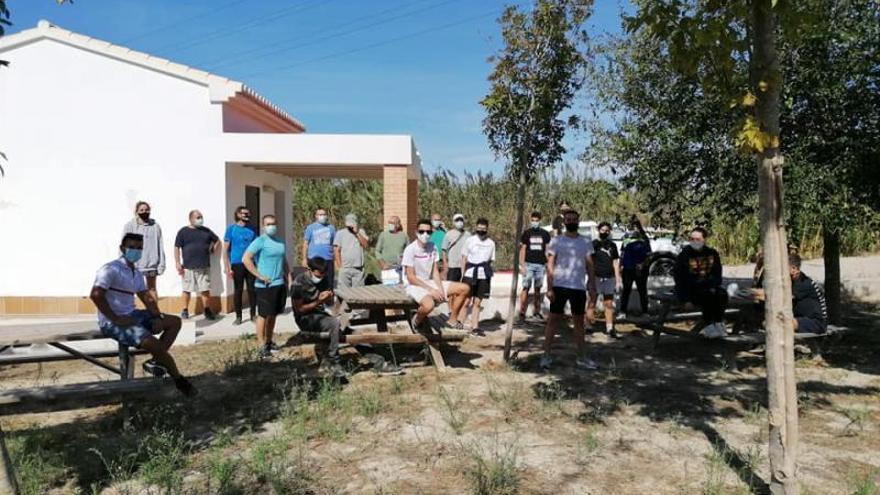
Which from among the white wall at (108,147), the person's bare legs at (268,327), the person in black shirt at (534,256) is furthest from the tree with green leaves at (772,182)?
the white wall at (108,147)

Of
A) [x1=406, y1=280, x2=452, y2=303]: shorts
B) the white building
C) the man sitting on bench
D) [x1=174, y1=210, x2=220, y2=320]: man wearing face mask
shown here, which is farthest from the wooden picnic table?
the white building

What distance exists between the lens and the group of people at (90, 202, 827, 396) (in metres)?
5.81

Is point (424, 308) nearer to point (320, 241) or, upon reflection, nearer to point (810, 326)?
point (320, 241)

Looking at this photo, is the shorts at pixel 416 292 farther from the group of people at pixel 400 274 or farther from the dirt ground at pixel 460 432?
the dirt ground at pixel 460 432

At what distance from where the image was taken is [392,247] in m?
9.66

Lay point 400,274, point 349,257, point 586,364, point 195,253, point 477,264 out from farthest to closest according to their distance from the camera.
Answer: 1. point 400,274
2. point 195,253
3. point 349,257
4. point 477,264
5. point 586,364

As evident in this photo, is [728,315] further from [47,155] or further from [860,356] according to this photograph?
[47,155]

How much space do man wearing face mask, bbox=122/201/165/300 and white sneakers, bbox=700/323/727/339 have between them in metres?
7.42

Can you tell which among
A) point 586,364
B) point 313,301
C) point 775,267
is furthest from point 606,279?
point 775,267

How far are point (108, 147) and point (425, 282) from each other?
20.8ft

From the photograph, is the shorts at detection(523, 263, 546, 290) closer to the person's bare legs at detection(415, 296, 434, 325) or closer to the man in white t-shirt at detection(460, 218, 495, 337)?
the man in white t-shirt at detection(460, 218, 495, 337)

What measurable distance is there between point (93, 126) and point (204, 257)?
308 cm

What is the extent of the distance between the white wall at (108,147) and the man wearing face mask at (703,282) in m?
7.06

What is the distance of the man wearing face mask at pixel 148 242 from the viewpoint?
30.1 ft
